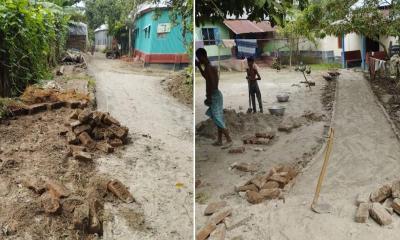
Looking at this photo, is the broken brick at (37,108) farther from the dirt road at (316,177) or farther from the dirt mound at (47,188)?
the dirt road at (316,177)

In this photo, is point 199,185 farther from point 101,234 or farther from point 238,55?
point 238,55

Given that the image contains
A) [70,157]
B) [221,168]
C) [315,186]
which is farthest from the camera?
[70,157]

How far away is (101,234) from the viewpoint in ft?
8.96

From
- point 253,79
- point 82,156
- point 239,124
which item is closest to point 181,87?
point 82,156

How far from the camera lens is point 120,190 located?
3.21 meters

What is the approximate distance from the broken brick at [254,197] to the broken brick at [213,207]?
168 mm

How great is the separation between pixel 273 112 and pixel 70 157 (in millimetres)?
1801

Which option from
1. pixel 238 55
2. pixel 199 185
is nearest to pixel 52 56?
pixel 238 55

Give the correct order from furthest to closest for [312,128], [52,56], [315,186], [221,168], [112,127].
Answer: [52,56]
[112,127]
[312,128]
[221,168]
[315,186]

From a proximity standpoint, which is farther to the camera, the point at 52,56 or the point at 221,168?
the point at 52,56

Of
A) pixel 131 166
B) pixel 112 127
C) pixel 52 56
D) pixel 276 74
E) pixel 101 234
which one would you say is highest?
pixel 52 56

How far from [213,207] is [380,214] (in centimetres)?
92

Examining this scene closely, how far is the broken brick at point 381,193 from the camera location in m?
2.46

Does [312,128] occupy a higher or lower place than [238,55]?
lower
